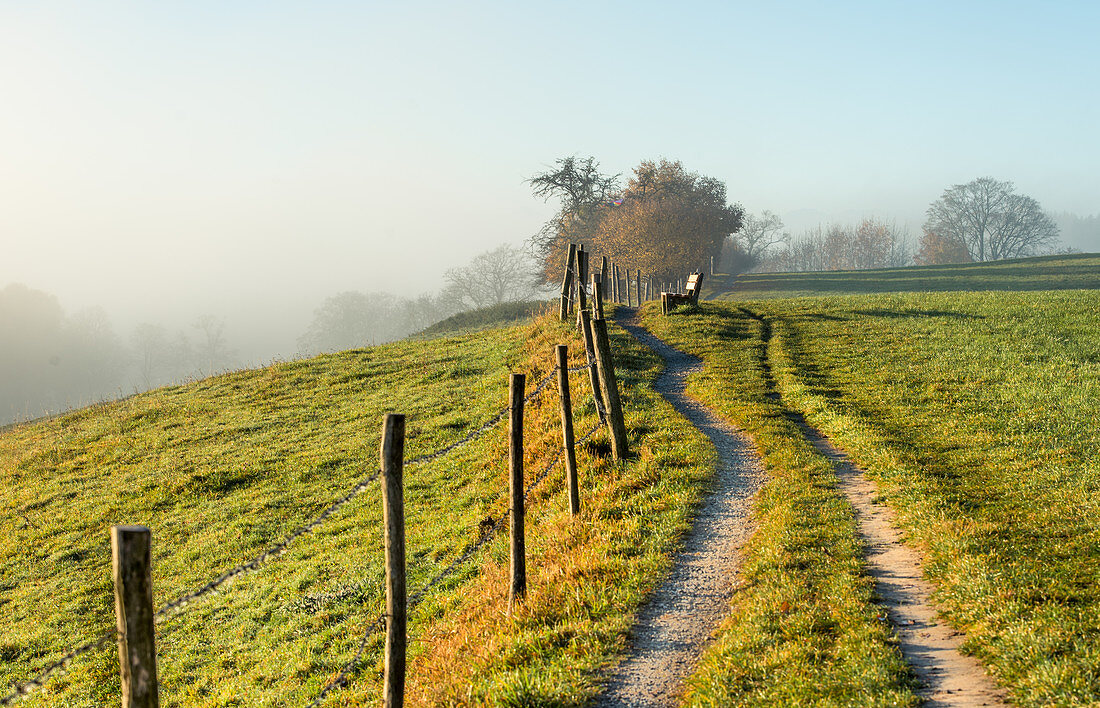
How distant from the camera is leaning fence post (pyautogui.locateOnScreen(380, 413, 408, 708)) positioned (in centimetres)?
→ 698

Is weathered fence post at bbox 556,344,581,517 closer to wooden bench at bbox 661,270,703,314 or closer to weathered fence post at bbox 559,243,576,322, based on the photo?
weathered fence post at bbox 559,243,576,322

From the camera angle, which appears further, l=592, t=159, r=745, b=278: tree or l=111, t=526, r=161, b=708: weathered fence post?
l=592, t=159, r=745, b=278: tree

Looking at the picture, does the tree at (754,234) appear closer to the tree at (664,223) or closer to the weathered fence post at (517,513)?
the tree at (664,223)

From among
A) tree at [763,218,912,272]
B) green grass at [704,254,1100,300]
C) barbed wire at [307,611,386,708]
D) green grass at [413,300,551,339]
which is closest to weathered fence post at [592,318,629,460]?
barbed wire at [307,611,386,708]

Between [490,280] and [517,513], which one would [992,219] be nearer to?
[490,280]

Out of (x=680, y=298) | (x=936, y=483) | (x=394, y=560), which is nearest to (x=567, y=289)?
(x=680, y=298)

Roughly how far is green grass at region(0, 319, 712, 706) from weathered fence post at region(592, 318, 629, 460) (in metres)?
0.47

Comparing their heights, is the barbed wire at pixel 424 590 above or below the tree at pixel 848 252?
below

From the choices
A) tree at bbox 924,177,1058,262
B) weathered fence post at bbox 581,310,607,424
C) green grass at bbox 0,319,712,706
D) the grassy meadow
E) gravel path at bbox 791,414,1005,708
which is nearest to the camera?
gravel path at bbox 791,414,1005,708

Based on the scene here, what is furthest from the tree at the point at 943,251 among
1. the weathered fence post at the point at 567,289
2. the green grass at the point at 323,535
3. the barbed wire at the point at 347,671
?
the barbed wire at the point at 347,671

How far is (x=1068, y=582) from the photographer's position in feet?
27.2

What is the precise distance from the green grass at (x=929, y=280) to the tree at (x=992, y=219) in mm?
55372

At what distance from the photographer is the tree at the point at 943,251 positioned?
124m

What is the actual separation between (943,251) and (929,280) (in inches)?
2644
